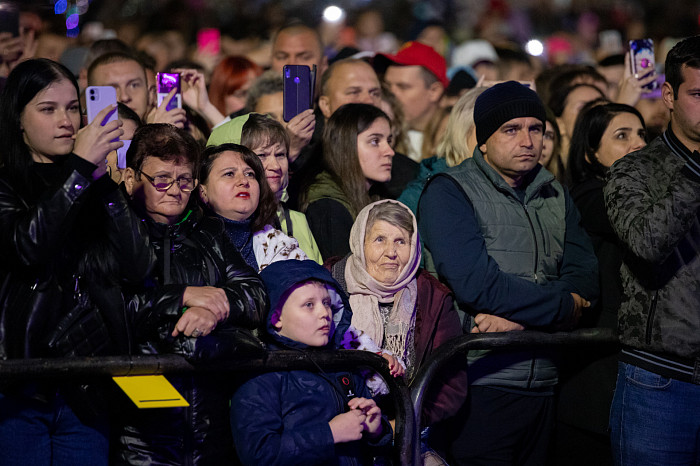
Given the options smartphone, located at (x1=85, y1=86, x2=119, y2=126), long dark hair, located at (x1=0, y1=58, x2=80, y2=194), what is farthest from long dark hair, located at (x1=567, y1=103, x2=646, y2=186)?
long dark hair, located at (x1=0, y1=58, x2=80, y2=194)

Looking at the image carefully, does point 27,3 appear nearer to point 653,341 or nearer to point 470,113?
point 470,113

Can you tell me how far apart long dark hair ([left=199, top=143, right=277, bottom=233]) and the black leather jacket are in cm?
81

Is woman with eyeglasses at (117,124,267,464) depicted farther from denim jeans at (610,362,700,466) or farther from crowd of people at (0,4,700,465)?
denim jeans at (610,362,700,466)

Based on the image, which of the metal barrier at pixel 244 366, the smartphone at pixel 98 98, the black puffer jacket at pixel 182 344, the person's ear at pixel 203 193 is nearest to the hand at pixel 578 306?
the metal barrier at pixel 244 366

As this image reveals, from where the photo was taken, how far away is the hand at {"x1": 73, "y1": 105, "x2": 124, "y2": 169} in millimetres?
3266

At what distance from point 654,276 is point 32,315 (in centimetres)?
257

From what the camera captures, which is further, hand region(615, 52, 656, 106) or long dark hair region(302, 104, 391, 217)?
hand region(615, 52, 656, 106)

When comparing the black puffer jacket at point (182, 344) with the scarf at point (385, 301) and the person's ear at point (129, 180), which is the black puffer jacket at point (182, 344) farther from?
the scarf at point (385, 301)

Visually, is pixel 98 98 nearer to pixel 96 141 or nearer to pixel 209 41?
pixel 96 141

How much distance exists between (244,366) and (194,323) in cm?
27

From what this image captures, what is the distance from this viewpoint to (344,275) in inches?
171

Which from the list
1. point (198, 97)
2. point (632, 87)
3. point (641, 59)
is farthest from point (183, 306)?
point (641, 59)

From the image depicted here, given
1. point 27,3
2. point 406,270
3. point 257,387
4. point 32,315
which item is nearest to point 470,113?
point 406,270

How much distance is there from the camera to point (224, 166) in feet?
13.7
